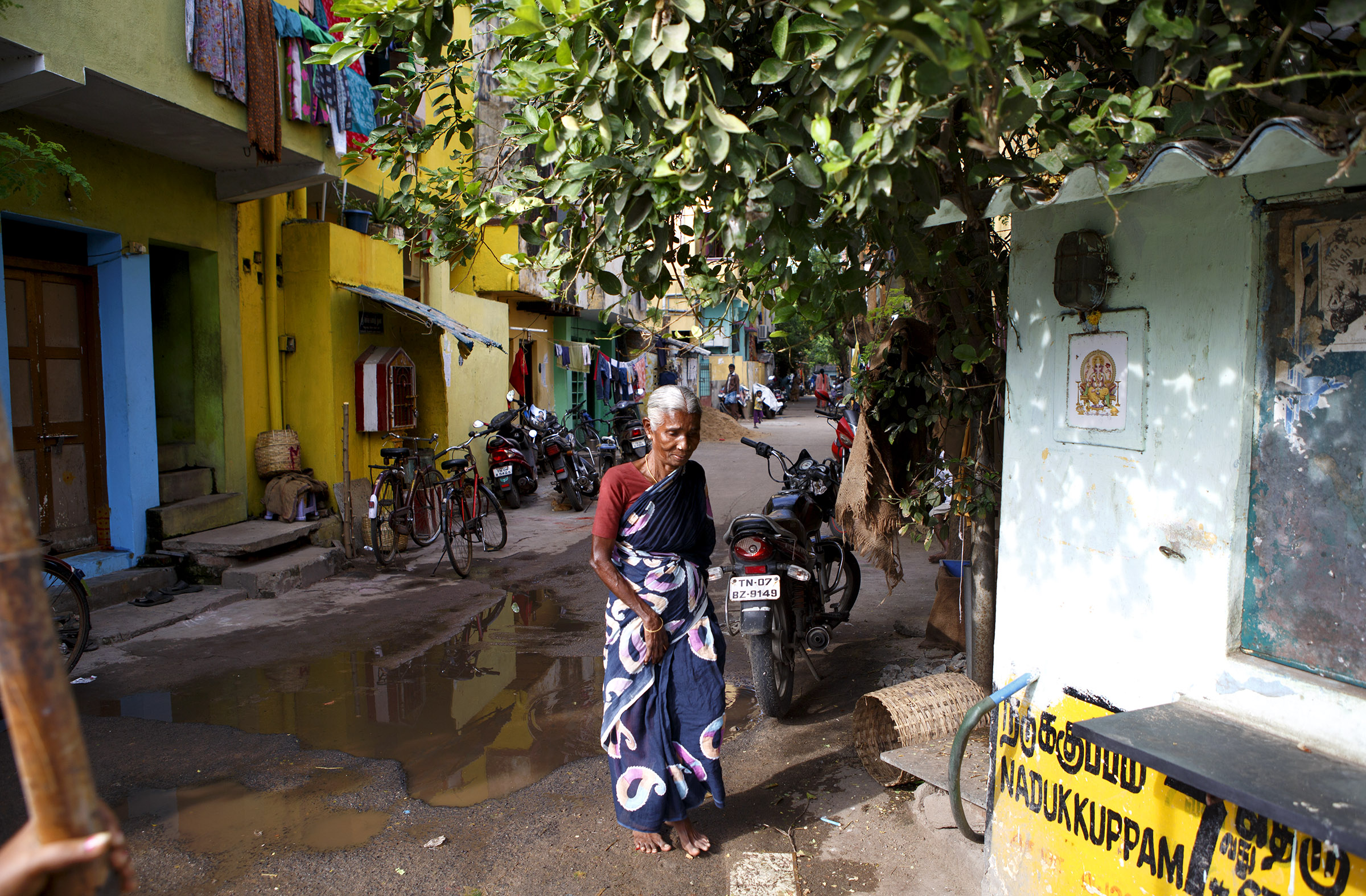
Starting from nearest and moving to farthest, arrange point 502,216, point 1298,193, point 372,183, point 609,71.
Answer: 1. point 1298,193
2. point 609,71
3. point 502,216
4. point 372,183

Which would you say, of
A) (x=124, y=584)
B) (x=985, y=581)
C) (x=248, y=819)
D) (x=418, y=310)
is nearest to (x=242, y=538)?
(x=124, y=584)

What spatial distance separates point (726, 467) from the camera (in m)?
15.8

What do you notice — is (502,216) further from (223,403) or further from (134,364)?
(223,403)

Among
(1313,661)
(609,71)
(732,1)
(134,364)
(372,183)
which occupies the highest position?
(372,183)

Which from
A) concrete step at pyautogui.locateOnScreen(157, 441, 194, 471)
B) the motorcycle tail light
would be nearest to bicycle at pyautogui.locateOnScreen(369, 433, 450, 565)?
concrete step at pyautogui.locateOnScreen(157, 441, 194, 471)

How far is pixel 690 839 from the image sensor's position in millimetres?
3215

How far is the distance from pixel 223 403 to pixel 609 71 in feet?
22.7

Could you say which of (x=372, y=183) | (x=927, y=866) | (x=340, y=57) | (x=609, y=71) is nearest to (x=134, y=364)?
(x=372, y=183)

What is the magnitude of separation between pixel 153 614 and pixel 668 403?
16.1ft

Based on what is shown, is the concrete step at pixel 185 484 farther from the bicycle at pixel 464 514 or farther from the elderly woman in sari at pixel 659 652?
the elderly woman in sari at pixel 659 652

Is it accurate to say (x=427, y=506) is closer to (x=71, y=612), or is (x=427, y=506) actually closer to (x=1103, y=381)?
(x=71, y=612)

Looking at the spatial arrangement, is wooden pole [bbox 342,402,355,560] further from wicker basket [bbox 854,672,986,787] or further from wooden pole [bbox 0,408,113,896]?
wooden pole [bbox 0,408,113,896]

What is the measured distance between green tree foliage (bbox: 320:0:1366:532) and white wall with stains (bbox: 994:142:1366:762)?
22 cm

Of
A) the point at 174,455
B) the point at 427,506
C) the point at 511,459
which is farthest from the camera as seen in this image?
the point at 511,459
